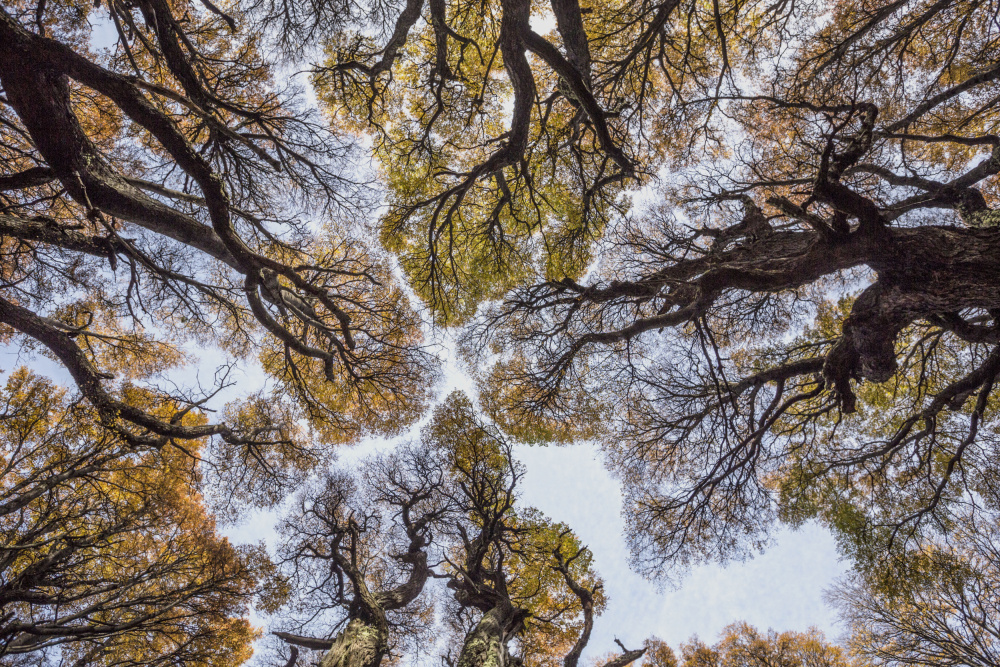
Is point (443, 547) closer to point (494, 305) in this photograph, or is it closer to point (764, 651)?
point (494, 305)

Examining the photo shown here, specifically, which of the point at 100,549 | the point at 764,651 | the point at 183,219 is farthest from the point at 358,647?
the point at 764,651

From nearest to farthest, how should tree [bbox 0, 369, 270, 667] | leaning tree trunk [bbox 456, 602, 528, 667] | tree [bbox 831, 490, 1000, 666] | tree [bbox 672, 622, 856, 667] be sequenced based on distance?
tree [bbox 0, 369, 270, 667], leaning tree trunk [bbox 456, 602, 528, 667], tree [bbox 831, 490, 1000, 666], tree [bbox 672, 622, 856, 667]

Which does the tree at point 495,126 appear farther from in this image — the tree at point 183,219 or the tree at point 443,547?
the tree at point 443,547

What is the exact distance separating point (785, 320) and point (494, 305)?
5623 millimetres

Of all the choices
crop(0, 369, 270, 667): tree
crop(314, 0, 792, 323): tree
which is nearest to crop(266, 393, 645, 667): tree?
crop(0, 369, 270, 667): tree

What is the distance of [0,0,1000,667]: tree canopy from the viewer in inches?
195

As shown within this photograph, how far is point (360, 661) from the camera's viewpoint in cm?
552

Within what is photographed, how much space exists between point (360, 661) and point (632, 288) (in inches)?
255

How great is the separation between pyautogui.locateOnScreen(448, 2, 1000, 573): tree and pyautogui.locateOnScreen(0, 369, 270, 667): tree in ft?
17.0

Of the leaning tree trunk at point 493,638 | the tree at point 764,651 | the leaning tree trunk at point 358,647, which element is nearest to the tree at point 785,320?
the leaning tree trunk at point 493,638

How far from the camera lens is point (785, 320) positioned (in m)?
7.79

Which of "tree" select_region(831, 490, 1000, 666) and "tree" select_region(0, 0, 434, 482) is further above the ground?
"tree" select_region(0, 0, 434, 482)

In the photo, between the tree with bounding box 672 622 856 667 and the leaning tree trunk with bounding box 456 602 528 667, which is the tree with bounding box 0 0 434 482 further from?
the tree with bounding box 672 622 856 667

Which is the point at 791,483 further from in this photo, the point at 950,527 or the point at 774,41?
the point at 774,41
